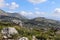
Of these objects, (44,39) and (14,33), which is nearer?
(14,33)

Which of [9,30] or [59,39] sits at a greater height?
[9,30]

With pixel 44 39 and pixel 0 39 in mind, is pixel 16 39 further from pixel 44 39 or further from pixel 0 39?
pixel 44 39

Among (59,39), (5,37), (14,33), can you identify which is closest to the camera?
(5,37)

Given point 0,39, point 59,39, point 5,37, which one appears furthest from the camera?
point 59,39

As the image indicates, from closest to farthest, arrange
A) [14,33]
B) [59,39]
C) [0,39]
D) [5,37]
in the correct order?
[0,39] < [5,37] < [14,33] < [59,39]

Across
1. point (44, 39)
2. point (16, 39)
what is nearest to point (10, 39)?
point (16, 39)

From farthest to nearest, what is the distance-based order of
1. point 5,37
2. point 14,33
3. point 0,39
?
point 14,33
point 5,37
point 0,39

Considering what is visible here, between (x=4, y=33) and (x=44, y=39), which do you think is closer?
(x=4, y=33)

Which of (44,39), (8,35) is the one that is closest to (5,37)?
(8,35)

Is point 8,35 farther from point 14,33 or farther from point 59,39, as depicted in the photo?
point 59,39
